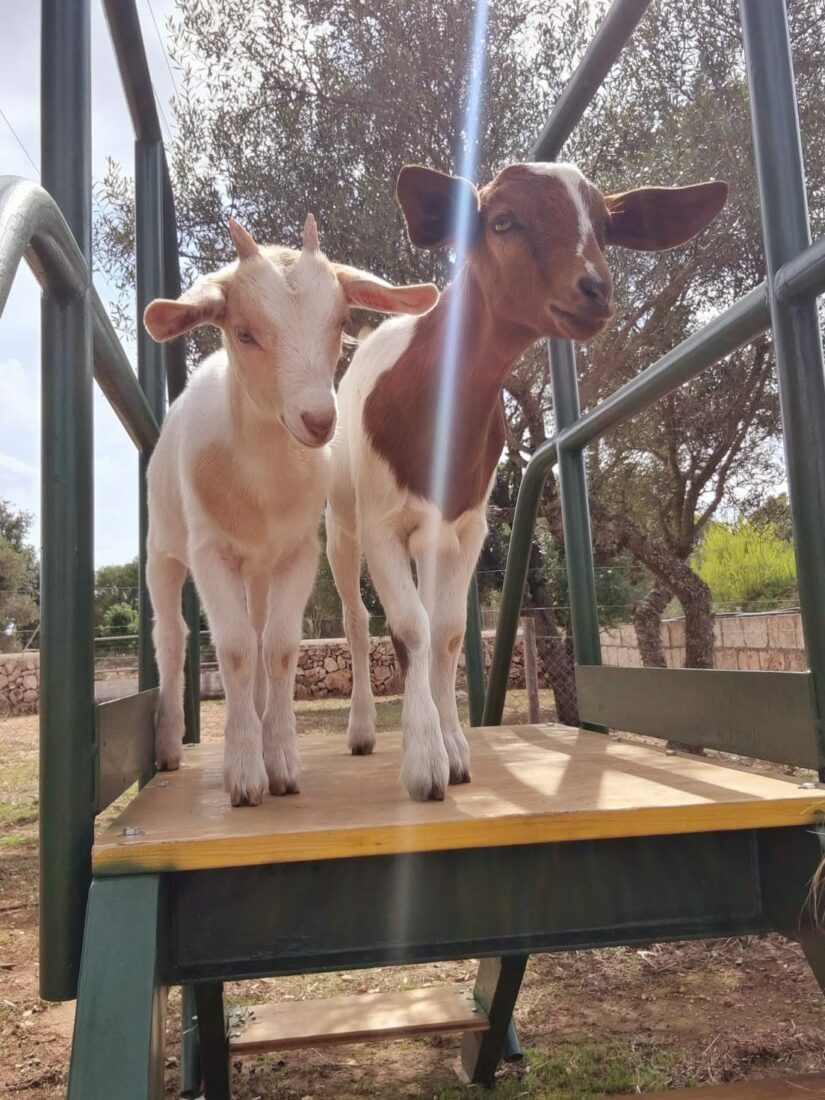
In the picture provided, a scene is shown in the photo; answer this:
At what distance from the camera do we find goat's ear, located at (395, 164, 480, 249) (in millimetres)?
2328

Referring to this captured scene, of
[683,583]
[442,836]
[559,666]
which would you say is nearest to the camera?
[442,836]

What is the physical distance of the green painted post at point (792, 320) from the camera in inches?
62.9

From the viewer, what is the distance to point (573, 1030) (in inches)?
145

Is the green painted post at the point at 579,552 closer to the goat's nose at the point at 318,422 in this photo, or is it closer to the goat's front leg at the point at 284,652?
the goat's front leg at the point at 284,652

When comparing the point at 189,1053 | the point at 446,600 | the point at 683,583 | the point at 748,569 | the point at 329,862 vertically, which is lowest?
the point at 189,1053

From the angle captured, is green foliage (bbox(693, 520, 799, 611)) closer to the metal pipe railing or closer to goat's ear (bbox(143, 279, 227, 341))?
the metal pipe railing

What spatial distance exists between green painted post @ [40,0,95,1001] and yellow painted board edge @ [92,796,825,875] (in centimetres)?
15

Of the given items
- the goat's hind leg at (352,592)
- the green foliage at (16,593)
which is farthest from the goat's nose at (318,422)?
the green foliage at (16,593)

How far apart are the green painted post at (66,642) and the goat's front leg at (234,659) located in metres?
0.36

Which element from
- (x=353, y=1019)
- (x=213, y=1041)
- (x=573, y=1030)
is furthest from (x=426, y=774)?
(x=573, y=1030)

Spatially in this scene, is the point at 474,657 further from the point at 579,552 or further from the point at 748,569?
the point at 748,569

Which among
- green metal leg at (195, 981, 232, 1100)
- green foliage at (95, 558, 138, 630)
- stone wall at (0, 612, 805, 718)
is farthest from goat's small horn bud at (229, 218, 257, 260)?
green foliage at (95, 558, 138, 630)

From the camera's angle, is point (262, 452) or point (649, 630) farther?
point (649, 630)

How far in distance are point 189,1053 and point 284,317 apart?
2.51 meters
